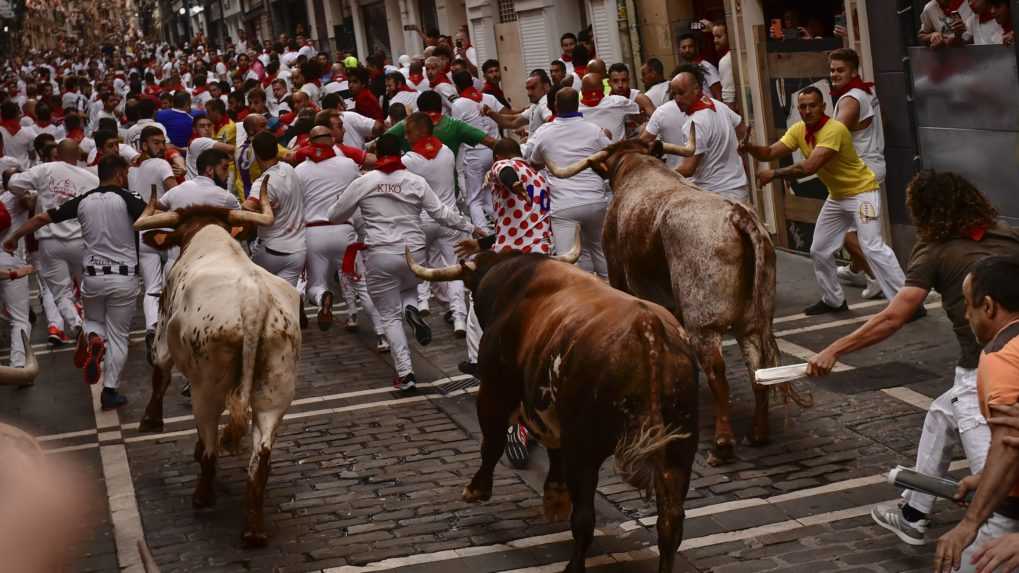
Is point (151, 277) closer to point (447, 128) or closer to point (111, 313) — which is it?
point (111, 313)

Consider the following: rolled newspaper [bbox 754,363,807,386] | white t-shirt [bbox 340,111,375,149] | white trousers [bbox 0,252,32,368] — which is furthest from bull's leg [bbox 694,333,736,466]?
white t-shirt [bbox 340,111,375,149]

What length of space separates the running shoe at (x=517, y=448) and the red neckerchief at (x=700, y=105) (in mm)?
4374

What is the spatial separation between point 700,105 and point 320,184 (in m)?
3.50

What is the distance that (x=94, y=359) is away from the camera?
1208 cm

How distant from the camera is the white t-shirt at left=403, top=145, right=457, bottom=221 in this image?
44.5 feet

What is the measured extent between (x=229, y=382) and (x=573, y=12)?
1921 cm

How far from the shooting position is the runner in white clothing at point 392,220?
39.3ft

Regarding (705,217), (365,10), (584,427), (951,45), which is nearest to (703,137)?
(951,45)

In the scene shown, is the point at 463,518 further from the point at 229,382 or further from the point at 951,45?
the point at 951,45

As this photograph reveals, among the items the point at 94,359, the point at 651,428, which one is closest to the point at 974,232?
the point at 651,428

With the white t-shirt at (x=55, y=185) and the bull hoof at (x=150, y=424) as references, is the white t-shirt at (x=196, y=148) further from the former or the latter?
the bull hoof at (x=150, y=424)

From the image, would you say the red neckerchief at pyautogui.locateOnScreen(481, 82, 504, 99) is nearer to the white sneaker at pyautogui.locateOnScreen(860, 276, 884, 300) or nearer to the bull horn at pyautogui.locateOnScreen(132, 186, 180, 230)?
the white sneaker at pyautogui.locateOnScreen(860, 276, 884, 300)

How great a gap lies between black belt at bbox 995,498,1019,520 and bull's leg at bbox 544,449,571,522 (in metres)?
3.01

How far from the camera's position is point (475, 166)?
17750 mm
